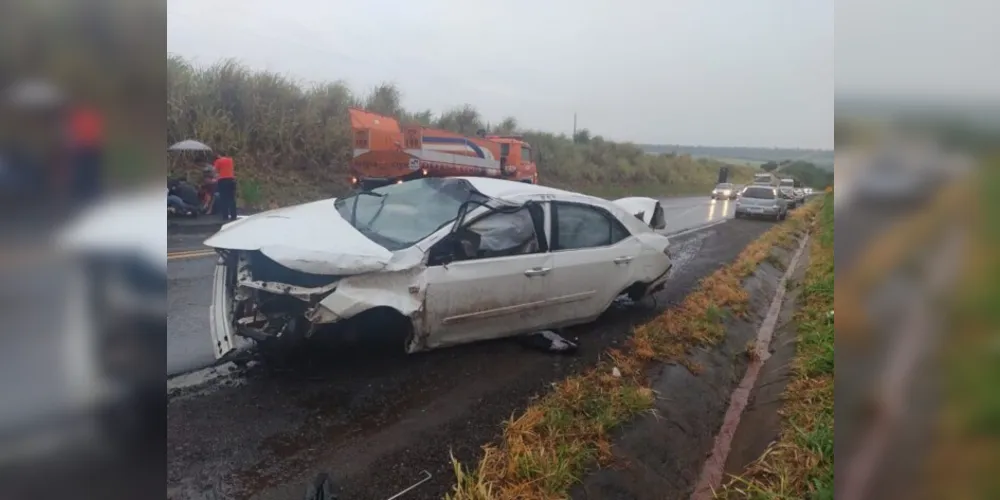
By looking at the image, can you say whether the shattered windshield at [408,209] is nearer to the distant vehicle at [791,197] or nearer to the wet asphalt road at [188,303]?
the wet asphalt road at [188,303]

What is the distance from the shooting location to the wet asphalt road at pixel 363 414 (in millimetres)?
2172

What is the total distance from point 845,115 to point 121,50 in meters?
1.46

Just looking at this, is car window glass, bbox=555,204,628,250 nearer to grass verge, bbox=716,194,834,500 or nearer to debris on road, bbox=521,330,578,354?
debris on road, bbox=521,330,578,354

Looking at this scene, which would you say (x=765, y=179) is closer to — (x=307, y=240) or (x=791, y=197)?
(x=791, y=197)

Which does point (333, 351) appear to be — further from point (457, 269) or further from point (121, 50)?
point (121, 50)

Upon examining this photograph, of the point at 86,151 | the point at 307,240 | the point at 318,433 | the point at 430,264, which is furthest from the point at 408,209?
the point at 86,151

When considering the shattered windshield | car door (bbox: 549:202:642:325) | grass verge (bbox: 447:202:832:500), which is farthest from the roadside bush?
grass verge (bbox: 447:202:832:500)

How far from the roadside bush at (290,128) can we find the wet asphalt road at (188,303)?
0.85 feet

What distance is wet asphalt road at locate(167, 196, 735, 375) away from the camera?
191 centimetres

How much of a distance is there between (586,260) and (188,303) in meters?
2.29

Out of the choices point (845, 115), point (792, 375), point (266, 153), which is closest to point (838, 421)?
point (845, 115)

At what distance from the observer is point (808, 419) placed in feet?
9.25

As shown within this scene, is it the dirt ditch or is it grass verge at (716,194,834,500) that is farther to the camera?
the dirt ditch

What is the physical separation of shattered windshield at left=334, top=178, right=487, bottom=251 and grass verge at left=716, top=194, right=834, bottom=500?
1616 millimetres
